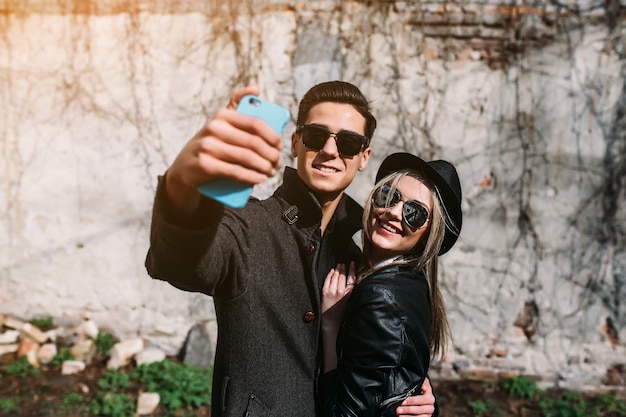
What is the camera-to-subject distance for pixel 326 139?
69.0 inches

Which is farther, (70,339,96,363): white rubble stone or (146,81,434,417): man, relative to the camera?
(70,339,96,363): white rubble stone

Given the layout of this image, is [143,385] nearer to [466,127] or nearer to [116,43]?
[116,43]

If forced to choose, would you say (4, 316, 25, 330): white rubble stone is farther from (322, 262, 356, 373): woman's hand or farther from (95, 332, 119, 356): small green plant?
(322, 262, 356, 373): woman's hand

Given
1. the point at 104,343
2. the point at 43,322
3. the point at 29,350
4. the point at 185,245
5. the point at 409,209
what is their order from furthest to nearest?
the point at 43,322, the point at 104,343, the point at 29,350, the point at 409,209, the point at 185,245

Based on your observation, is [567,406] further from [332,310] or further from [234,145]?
[234,145]

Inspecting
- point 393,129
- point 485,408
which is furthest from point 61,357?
point 485,408

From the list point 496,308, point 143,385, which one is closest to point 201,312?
point 143,385

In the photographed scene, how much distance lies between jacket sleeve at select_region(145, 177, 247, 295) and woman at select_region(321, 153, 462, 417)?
1.68ft

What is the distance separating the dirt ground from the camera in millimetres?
3785

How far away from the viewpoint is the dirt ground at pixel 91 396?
3785mm

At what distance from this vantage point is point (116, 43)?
431 centimetres

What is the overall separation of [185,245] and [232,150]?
0.96 ft

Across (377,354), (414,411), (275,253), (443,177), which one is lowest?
(414,411)

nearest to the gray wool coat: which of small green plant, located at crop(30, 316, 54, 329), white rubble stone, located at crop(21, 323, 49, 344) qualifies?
white rubble stone, located at crop(21, 323, 49, 344)
